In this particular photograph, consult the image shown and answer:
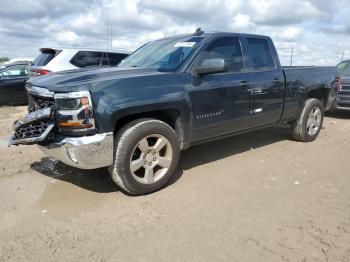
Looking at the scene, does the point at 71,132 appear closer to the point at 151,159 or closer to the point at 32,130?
the point at 32,130

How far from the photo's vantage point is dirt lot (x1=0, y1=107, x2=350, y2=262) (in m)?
3.12

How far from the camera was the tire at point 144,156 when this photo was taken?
399 centimetres

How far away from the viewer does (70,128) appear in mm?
3793

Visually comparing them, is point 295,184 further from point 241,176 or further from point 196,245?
point 196,245

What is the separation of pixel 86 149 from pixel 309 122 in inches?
181

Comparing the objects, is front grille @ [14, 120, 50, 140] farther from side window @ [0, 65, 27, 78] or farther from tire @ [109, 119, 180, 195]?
side window @ [0, 65, 27, 78]

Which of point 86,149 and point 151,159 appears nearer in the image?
point 86,149

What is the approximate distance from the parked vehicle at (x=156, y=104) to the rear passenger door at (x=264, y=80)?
15 millimetres

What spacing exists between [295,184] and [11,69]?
10485 mm

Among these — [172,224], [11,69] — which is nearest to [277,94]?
[172,224]

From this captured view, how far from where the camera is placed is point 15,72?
12.2m

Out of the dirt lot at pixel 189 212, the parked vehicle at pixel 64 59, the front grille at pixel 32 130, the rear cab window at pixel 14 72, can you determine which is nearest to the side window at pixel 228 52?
the dirt lot at pixel 189 212

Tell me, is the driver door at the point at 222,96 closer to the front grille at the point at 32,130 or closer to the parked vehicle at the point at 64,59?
the front grille at the point at 32,130

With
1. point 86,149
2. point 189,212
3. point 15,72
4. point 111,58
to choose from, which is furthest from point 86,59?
point 189,212
